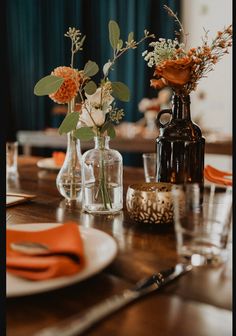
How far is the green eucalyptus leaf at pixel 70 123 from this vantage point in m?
1.00

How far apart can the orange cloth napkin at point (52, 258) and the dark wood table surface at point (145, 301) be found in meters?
0.03

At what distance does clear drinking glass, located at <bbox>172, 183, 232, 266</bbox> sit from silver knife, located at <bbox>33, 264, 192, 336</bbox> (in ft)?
0.17

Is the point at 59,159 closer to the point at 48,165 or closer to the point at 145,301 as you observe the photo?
the point at 48,165

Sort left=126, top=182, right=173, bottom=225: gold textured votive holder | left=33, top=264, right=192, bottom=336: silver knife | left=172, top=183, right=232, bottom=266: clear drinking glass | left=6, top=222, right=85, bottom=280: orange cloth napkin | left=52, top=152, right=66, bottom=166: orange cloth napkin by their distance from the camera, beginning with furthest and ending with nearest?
left=52, top=152, right=66, bottom=166: orange cloth napkin
left=126, top=182, right=173, bottom=225: gold textured votive holder
left=172, top=183, right=232, bottom=266: clear drinking glass
left=6, top=222, right=85, bottom=280: orange cloth napkin
left=33, top=264, right=192, bottom=336: silver knife

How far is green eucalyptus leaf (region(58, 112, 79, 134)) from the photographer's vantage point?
1001 millimetres

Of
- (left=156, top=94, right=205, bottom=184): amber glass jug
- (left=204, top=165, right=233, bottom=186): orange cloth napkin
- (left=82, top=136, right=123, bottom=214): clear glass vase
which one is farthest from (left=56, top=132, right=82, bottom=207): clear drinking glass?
(left=204, top=165, right=233, bottom=186): orange cloth napkin

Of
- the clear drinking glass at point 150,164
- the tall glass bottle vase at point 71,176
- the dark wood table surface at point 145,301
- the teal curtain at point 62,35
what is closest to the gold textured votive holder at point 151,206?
the dark wood table surface at point 145,301

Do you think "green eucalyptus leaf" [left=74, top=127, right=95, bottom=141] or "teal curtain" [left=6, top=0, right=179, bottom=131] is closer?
"green eucalyptus leaf" [left=74, top=127, right=95, bottom=141]

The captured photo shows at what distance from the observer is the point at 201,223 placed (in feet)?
2.31

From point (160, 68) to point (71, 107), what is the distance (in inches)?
10.0

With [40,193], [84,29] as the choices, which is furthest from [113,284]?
[84,29]

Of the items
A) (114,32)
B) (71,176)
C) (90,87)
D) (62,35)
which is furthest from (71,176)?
(62,35)

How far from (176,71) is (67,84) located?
0.80 feet

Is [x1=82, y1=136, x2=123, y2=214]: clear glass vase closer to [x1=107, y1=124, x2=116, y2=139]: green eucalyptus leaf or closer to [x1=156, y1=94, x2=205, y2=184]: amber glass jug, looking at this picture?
[x1=107, y1=124, x2=116, y2=139]: green eucalyptus leaf
